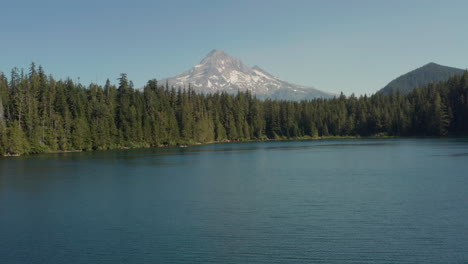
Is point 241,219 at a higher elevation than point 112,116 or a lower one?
lower

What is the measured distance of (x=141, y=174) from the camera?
61125mm

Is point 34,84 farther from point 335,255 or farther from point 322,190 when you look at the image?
point 335,255

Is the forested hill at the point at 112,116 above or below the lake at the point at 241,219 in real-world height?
above

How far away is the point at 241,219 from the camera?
3038 centimetres

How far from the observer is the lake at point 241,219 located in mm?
22734

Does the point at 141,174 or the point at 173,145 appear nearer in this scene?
the point at 141,174

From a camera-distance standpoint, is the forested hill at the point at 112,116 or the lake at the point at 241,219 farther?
the forested hill at the point at 112,116

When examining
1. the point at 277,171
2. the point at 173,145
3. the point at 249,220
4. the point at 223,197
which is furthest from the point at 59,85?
the point at 249,220

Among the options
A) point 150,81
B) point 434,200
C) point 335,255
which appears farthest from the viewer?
point 150,81

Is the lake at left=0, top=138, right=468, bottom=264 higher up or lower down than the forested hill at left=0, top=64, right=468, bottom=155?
lower down

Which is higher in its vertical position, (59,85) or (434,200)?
(59,85)

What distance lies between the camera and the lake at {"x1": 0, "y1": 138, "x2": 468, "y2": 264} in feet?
74.6

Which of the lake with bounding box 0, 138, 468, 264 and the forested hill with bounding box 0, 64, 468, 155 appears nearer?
the lake with bounding box 0, 138, 468, 264

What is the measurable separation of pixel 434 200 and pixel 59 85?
429 feet
